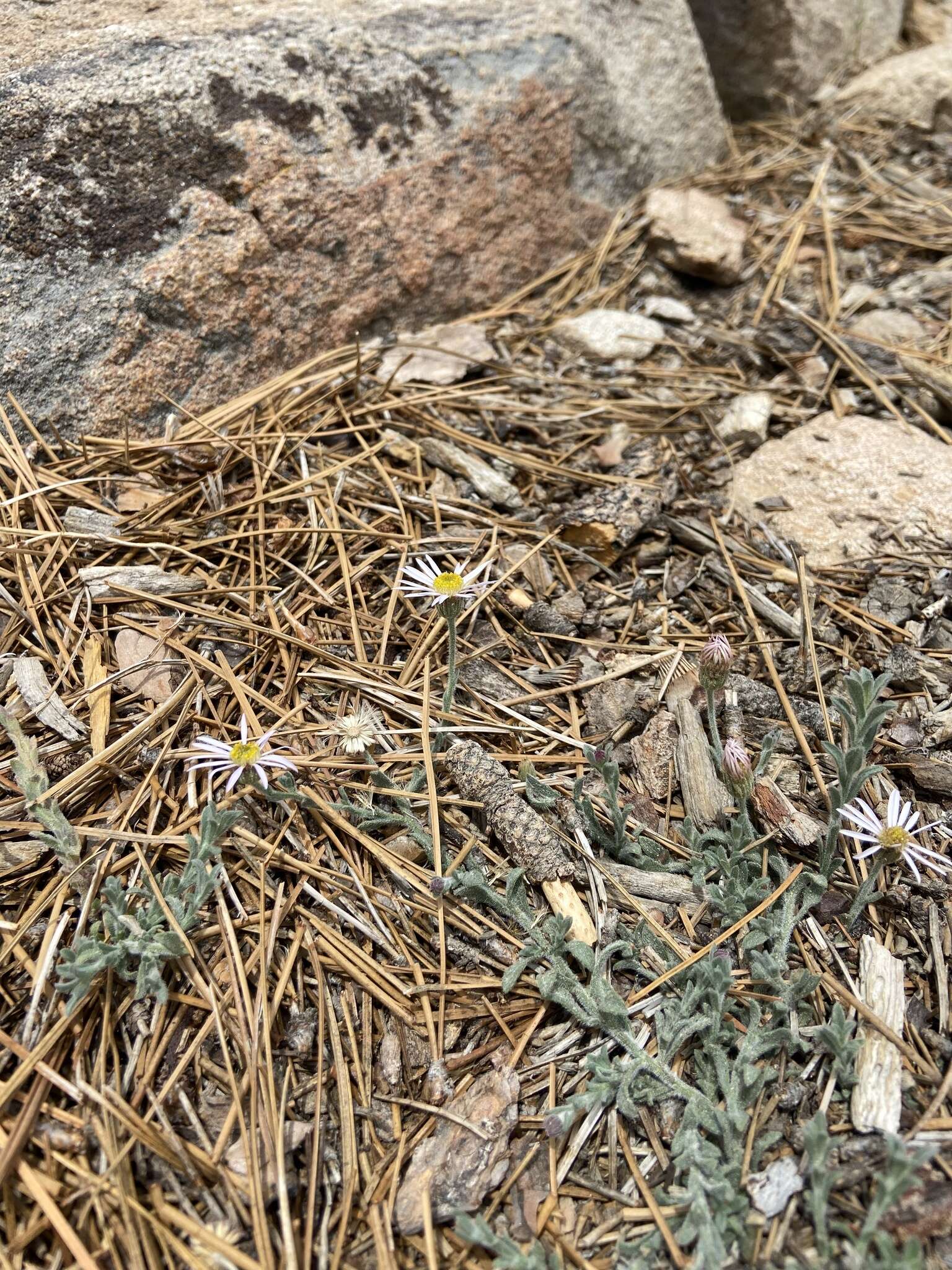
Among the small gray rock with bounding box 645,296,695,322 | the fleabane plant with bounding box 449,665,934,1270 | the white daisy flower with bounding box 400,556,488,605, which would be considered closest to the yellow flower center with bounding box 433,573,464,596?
the white daisy flower with bounding box 400,556,488,605

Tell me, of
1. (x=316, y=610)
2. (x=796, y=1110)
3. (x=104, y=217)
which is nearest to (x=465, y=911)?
(x=796, y=1110)

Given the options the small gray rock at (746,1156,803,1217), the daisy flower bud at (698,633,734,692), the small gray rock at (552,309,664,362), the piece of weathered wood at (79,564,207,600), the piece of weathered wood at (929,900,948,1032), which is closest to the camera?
the small gray rock at (746,1156,803,1217)

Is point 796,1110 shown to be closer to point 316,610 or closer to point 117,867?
point 117,867

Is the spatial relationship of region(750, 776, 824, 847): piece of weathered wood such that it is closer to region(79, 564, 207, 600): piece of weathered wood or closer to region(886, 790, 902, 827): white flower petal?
region(886, 790, 902, 827): white flower petal

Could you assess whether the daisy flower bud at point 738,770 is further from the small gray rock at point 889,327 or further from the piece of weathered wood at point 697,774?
the small gray rock at point 889,327

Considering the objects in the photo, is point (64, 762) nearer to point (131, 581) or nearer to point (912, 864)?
point (131, 581)
